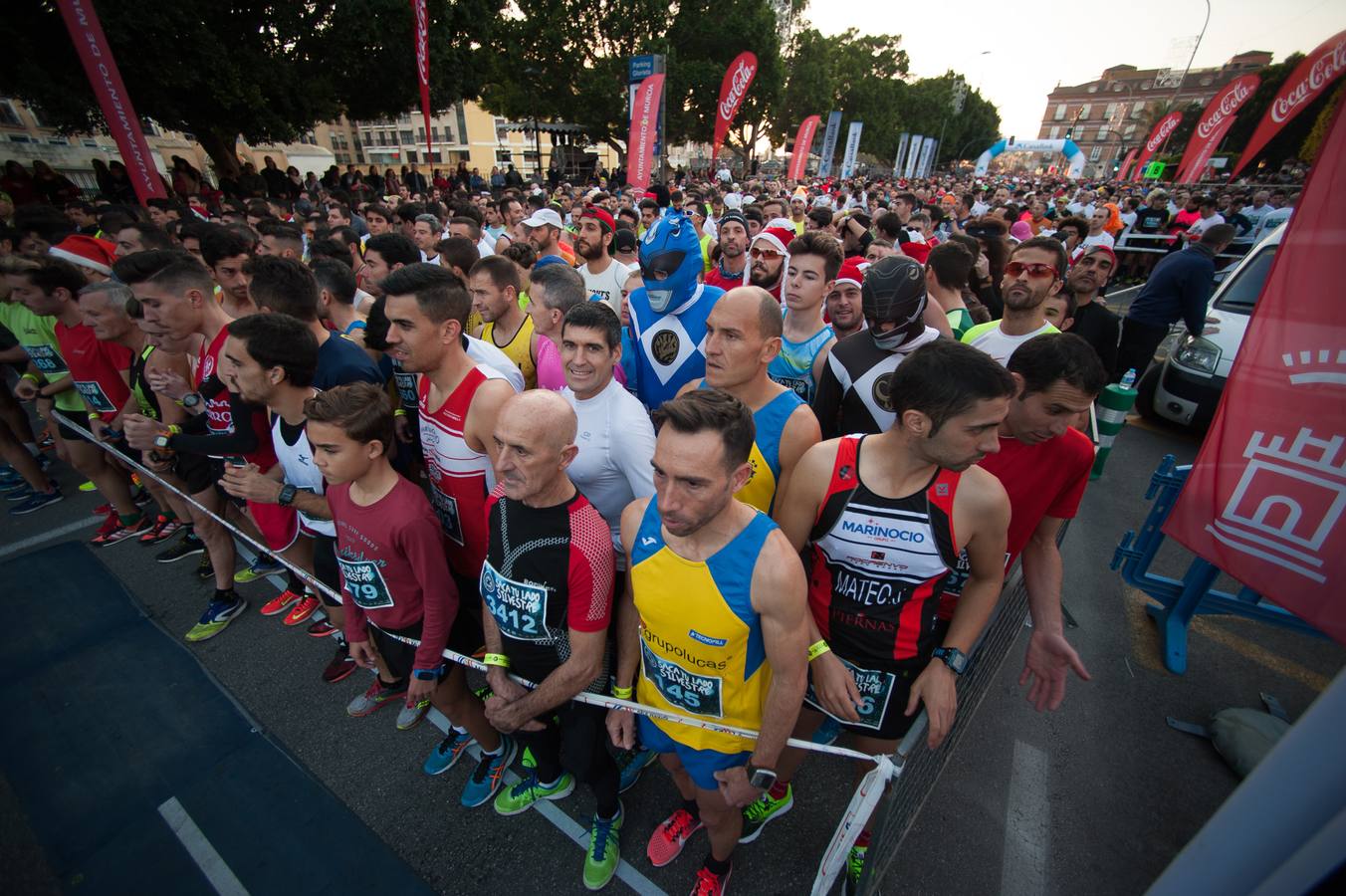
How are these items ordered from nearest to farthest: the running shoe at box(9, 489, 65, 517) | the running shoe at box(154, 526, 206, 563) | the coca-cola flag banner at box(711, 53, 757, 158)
Result: 1. the running shoe at box(154, 526, 206, 563)
2. the running shoe at box(9, 489, 65, 517)
3. the coca-cola flag banner at box(711, 53, 757, 158)

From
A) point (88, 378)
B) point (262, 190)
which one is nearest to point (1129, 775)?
point (88, 378)

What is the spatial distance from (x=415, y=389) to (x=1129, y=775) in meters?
5.00

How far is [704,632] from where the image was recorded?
6.21 feet

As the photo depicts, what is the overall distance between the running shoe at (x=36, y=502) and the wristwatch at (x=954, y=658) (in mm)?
8568

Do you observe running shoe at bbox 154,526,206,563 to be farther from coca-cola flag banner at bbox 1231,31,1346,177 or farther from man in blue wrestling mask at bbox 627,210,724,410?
coca-cola flag banner at bbox 1231,31,1346,177

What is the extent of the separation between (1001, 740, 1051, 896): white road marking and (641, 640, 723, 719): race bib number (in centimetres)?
190

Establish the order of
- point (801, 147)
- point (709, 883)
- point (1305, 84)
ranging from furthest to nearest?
point (801, 147)
point (1305, 84)
point (709, 883)

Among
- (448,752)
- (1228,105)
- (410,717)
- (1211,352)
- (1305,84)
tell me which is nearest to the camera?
(448,752)

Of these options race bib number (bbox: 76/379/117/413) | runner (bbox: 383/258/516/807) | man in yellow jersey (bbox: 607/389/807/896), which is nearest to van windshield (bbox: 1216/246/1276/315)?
man in yellow jersey (bbox: 607/389/807/896)

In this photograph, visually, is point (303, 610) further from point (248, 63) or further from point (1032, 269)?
point (248, 63)

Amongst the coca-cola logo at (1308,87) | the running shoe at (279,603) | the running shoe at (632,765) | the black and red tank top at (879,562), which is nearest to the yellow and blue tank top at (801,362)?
the black and red tank top at (879,562)

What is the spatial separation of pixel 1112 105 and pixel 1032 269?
15461 cm

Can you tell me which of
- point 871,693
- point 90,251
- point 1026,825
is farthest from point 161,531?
point 1026,825

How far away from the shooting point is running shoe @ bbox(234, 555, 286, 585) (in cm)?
466
